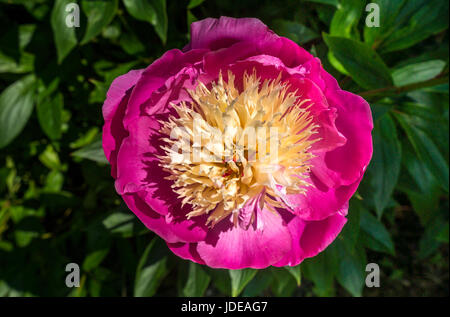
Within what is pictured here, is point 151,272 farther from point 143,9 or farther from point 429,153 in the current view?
point 429,153

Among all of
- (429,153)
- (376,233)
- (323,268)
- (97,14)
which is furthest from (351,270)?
(97,14)

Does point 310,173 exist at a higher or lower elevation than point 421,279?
higher

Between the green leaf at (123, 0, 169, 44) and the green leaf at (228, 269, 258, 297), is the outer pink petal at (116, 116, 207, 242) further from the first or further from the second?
the green leaf at (123, 0, 169, 44)

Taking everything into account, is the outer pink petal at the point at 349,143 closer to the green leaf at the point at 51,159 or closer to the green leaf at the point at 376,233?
the green leaf at the point at 376,233

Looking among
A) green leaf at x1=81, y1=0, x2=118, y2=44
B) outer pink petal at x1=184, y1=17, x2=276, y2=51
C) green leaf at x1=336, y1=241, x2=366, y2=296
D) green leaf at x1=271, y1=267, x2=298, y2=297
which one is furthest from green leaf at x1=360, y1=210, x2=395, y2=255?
green leaf at x1=81, y1=0, x2=118, y2=44

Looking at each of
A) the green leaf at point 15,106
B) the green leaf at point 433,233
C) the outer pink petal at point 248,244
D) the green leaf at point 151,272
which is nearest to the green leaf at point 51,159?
the green leaf at point 15,106
